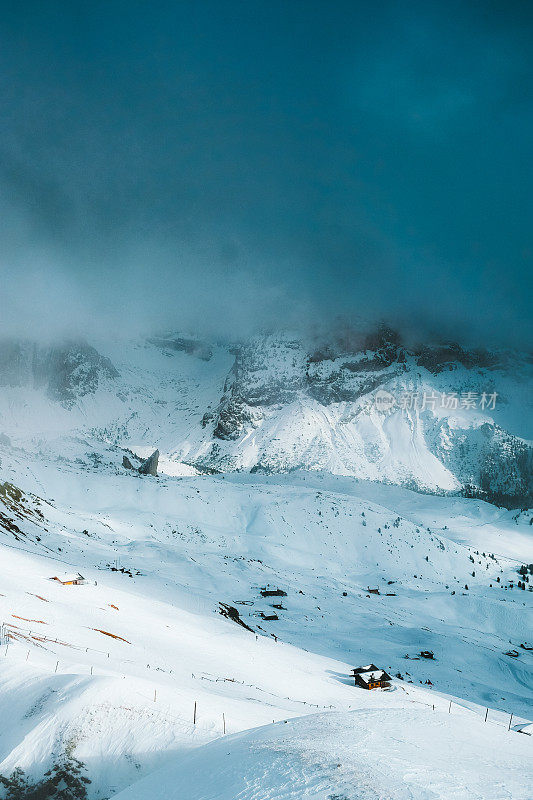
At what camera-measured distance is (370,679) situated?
28.1 meters

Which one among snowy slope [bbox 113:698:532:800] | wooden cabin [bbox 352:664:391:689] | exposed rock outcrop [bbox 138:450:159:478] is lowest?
wooden cabin [bbox 352:664:391:689]

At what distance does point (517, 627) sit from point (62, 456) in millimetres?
94441

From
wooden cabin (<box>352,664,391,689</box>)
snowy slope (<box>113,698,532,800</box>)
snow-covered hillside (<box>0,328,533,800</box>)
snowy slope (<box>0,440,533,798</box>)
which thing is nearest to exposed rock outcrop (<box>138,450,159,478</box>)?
snow-covered hillside (<box>0,328,533,800</box>)

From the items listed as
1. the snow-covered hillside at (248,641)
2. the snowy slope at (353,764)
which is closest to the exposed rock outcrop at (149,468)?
the snow-covered hillside at (248,641)

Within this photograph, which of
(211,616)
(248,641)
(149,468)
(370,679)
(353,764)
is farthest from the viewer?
(149,468)

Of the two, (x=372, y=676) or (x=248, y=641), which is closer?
(x=372, y=676)

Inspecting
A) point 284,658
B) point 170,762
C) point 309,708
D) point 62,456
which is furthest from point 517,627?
point 62,456

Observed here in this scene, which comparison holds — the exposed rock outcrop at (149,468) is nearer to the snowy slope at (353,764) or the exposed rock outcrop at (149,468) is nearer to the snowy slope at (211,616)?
the snowy slope at (211,616)

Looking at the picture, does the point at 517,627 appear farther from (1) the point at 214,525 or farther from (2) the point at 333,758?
(2) the point at 333,758

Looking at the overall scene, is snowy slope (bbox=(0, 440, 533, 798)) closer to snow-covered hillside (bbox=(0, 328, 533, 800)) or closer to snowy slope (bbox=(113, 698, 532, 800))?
snow-covered hillside (bbox=(0, 328, 533, 800))

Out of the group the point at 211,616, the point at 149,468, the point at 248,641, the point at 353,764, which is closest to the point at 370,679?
the point at 248,641

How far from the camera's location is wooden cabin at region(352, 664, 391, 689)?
1084 inches

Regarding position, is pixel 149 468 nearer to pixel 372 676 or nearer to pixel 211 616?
pixel 211 616

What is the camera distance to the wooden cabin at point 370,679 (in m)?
27.5
